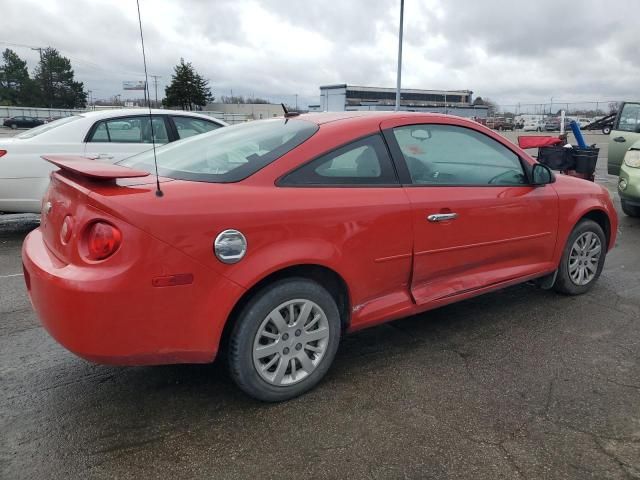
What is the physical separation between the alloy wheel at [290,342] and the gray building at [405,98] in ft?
143

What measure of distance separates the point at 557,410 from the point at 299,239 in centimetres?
159

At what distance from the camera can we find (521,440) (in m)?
2.40

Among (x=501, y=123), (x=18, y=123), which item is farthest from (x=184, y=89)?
(x=501, y=123)

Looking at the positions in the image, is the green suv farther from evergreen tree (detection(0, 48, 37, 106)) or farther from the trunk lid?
evergreen tree (detection(0, 48, 37, 106))

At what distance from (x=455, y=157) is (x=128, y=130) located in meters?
4.78

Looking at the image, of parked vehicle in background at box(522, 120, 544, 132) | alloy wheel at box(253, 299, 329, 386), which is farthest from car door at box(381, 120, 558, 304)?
parked vehicle in background at box(522, 120, 544, 132)

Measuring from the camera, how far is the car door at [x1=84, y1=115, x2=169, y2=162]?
21.0 feet

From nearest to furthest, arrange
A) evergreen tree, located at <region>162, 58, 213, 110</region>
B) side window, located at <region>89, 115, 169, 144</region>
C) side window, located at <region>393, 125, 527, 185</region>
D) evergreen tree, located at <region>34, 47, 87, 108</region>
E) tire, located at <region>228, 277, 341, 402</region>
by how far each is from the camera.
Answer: tire, located at <region>228, 277, 341, 402</region>, side window, located at <region>393, 125, 527, 185</region>, side window, located at <region>89, 115, 169, 144</region>, evergreen tree, located at <region>162, 58, 213, 110</region>, evergreen tree, located at <region>34, 47, 87, 108</region>

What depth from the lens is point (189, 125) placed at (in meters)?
7.12

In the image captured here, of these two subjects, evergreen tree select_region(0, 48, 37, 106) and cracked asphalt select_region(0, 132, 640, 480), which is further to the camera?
evergreen tree select_region(0, 48, 37, 106)

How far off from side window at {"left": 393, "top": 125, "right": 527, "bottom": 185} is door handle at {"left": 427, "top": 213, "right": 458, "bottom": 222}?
22cm

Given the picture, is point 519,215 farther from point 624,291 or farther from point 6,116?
point 6,116

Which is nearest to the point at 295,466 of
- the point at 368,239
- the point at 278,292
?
the point at 278,292

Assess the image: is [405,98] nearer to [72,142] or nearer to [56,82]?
[56,82]
